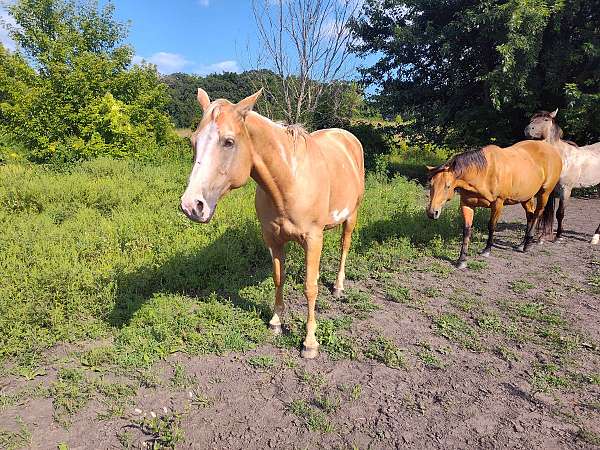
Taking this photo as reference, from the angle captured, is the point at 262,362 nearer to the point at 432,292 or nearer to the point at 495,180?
the point at 432,292

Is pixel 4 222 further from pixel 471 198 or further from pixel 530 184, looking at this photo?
pixel 530 184

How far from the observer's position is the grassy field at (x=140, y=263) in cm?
320

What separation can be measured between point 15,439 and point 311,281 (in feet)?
7.06

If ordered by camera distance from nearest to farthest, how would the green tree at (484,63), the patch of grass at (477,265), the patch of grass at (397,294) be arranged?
1. the patch of grass at (397,294)
2. the patch of grass at (477,265)
3. the green tree at (484,63)

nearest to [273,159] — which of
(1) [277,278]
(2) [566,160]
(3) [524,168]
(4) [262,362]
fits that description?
(1) [277,278]

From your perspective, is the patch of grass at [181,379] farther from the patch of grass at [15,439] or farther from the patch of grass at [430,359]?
the patch of grass at [430,359]

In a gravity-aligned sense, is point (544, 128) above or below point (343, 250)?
above

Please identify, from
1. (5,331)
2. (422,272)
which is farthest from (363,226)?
(5,331)

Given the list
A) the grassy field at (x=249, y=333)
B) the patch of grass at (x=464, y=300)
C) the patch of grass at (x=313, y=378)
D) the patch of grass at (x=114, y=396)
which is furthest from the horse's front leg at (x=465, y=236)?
the patch of grass at (x=114, y=396)

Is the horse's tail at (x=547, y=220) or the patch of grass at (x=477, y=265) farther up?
the horse's tail at (x=547, y=220)

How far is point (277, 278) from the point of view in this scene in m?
3.30

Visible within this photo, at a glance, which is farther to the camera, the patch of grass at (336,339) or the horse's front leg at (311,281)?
the patch of grass at (336,339)

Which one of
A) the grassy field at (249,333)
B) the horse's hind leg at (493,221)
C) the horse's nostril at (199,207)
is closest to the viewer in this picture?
the horse's nostril at (199,207)

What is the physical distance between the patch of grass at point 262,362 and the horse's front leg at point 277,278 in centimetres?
40
